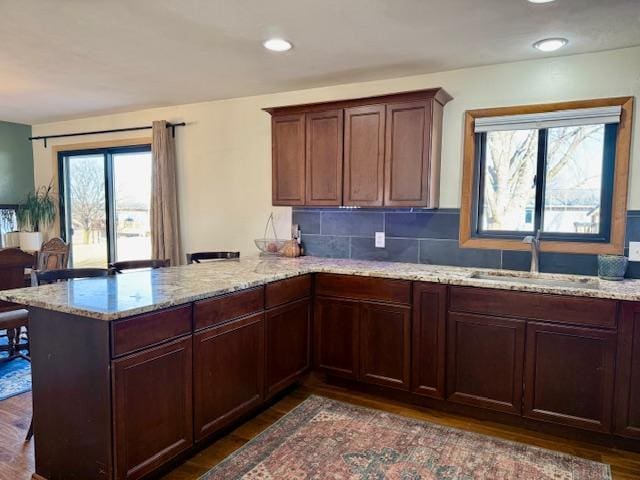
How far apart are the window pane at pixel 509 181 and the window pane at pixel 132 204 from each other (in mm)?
3482

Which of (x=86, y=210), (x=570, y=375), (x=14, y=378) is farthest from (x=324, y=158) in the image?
(x=86, y=210)

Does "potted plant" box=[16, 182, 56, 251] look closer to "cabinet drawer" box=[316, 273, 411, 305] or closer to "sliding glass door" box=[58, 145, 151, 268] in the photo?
"sliding glass door" box=[58, 145, 151, 268]

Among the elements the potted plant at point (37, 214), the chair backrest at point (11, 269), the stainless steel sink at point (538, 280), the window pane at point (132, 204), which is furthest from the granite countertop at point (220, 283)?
the potted plant at point (37, 214)

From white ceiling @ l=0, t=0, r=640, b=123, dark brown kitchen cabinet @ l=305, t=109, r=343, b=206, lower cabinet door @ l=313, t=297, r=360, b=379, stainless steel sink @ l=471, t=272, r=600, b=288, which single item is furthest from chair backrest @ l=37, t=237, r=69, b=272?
stainless steel sink @ l=471, t=272, r=600, b=288

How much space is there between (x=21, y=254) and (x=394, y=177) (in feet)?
9.72

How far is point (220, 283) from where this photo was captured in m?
2.46

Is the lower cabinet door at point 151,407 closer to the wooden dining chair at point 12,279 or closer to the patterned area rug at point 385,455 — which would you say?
the patterned area rug at point 385,455

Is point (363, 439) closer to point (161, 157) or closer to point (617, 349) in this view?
point (617, 349)

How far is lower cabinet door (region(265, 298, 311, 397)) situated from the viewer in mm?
2814

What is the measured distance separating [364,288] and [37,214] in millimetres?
4508

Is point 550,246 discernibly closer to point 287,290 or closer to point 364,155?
point 364,155

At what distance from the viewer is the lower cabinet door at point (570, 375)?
2436mm

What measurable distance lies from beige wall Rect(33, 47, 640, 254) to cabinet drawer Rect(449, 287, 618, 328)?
2.80 ft

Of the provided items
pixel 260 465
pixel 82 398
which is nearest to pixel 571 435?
pixel 260 465
